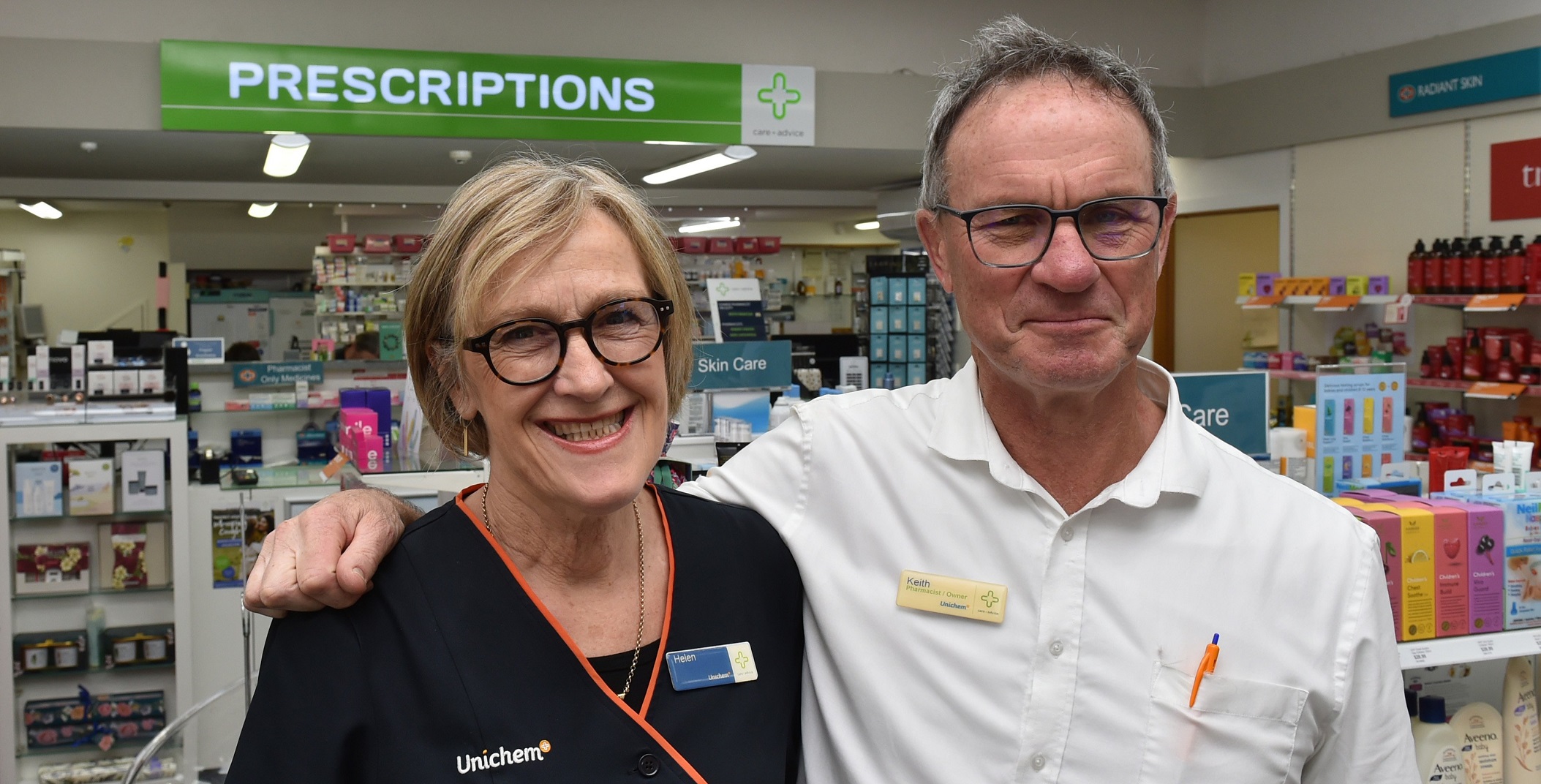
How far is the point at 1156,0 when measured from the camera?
32.6ft

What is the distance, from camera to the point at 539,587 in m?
1.33

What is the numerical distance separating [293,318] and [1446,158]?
13.6 metres

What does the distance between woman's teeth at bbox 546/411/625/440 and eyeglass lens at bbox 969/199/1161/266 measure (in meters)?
0.52

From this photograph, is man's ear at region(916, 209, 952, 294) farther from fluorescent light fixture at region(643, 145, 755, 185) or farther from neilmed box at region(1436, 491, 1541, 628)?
fluorescent light fixture at region(643, 145, 755, 185)

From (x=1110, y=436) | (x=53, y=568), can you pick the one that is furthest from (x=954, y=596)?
(x=53, y=568)

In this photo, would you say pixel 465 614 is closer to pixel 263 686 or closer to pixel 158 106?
pixel 263 686

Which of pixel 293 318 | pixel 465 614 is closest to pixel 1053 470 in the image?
pixel 465 614

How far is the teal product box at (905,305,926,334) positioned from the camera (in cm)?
1020

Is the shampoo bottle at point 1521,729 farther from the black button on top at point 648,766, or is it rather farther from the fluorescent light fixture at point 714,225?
the fluorescent light fixture at point 714,225

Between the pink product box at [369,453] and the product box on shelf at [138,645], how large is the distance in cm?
157

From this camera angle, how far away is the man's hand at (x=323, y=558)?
1.17 m

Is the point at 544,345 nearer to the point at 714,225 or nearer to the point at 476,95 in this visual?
the point at 476,95

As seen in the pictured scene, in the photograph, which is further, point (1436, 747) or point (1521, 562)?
point (1521, 562)

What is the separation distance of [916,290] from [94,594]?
710 cm
